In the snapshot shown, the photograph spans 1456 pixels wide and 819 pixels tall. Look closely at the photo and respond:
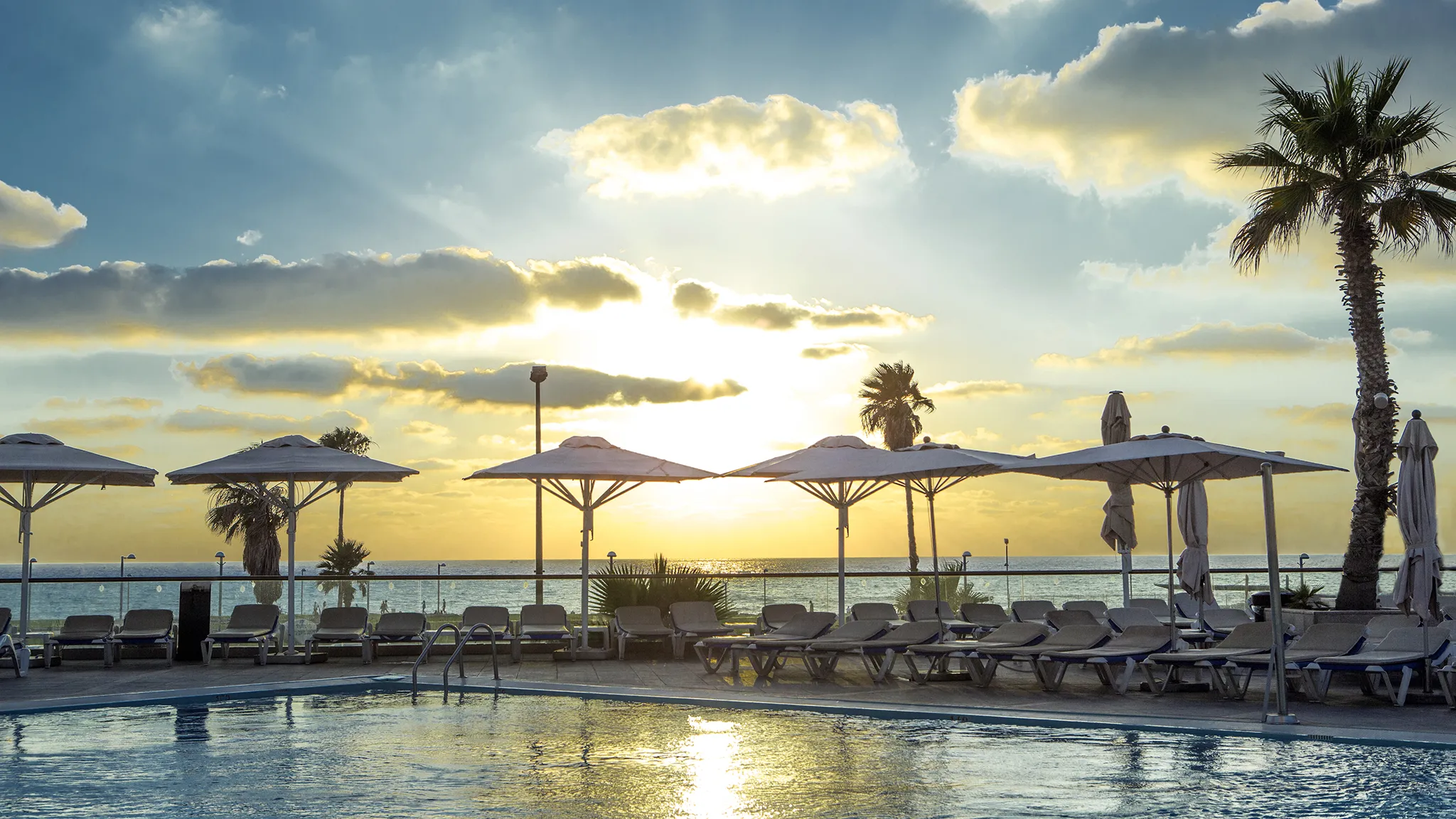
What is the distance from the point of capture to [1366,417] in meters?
14.1

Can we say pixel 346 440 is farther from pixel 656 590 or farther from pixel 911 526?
pixel 656 590

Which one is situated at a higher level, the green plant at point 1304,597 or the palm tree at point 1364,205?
the palm tree at point 1364,205

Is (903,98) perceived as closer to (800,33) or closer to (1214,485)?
(800,33)

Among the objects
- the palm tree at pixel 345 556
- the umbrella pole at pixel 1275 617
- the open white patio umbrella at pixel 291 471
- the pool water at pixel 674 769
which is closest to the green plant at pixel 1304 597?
the pool water at pixel 674 769

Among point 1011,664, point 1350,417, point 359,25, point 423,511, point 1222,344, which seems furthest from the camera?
point 423,511

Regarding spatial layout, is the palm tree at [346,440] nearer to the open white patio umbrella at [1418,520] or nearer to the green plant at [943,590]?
the green plant at [943,590]

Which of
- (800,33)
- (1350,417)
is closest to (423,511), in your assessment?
(800,33)

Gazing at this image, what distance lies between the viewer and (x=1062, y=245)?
20.5 metres

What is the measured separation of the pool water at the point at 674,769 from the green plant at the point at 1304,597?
6.57m

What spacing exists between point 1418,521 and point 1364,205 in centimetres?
544

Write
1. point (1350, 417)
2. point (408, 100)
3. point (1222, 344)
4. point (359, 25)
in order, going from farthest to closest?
point (1222, 344) < point (408, 100) < point (359, 25) < point (1350, 417)

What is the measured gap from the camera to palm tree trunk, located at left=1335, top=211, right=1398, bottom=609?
1406 centimetres

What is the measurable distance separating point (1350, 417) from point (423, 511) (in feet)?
58.9

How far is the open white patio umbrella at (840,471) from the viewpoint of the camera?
13789 mm
